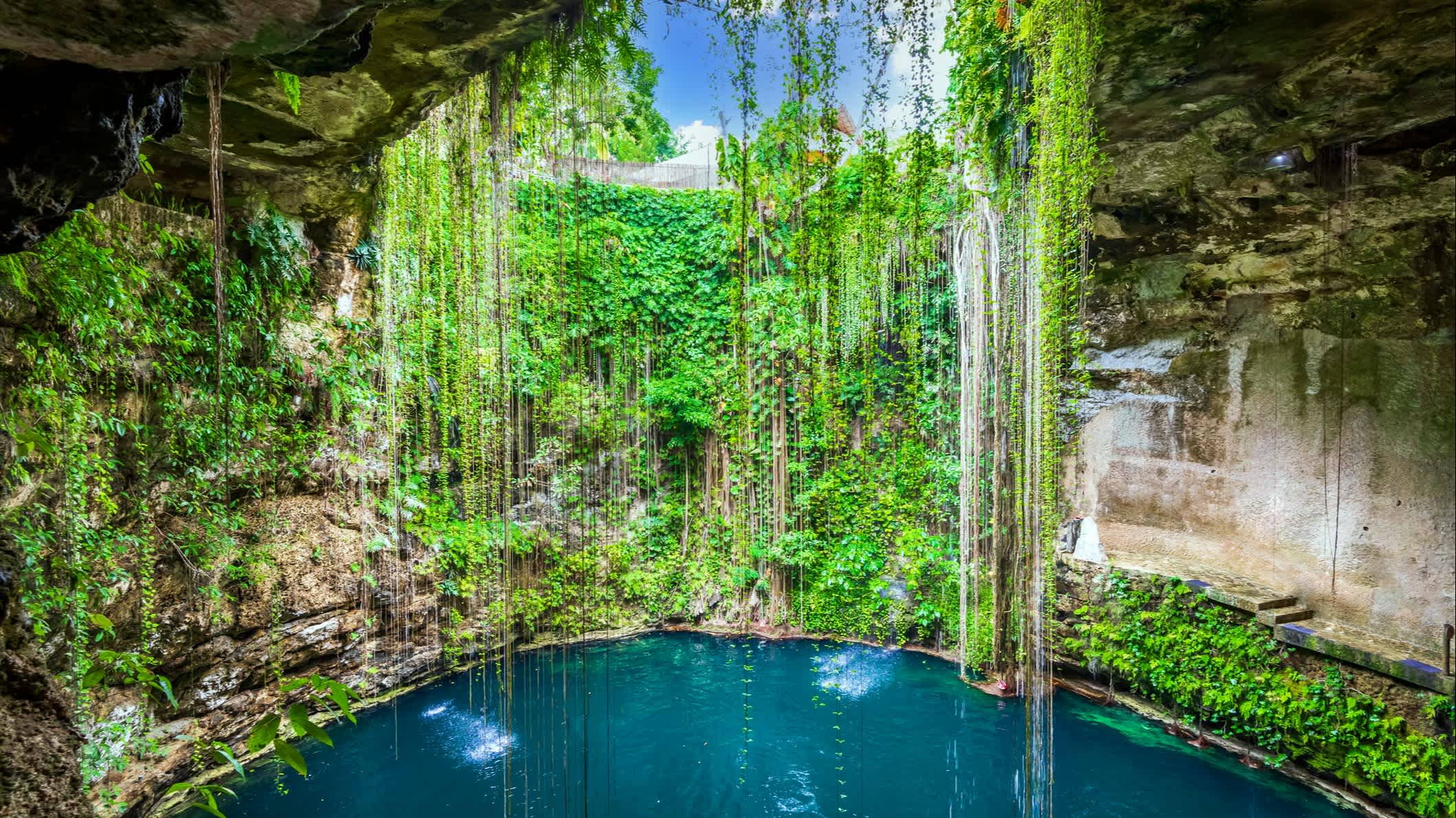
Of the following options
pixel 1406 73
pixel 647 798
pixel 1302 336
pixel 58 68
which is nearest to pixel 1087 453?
pixel 1302 336

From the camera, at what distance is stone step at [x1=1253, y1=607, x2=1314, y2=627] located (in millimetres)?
4211

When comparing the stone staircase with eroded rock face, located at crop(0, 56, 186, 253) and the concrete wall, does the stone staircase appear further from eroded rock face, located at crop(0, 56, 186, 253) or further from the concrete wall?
eroded rock face, located at crop(0, 56, 186, 253)

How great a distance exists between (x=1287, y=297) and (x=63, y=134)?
627 cm

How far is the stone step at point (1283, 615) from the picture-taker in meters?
4.21

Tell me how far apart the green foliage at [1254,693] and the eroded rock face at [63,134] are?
6084mm

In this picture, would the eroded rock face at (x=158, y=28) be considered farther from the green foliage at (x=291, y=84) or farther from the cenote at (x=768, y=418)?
the green foliage at (x=291, y=84)

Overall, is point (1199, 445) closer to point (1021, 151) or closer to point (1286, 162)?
point (1286, 162)

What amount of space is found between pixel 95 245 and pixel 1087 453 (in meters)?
6.78

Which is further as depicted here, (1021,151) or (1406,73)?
(1021,151)

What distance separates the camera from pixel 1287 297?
4484mm

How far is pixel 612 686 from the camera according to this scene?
544 centimetres

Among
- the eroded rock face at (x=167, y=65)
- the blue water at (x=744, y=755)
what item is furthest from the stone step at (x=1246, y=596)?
the eroded rock face at (x=167, y=65)

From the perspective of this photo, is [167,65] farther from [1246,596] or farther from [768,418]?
[1246,596]

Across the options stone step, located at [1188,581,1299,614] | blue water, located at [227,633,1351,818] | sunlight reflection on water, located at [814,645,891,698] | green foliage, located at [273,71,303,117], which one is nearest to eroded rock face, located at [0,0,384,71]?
green foliage, located at [273,71,303,117]
